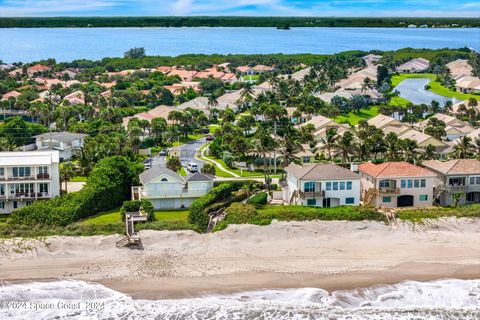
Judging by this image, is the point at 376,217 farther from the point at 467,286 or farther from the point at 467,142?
the point at 467,142

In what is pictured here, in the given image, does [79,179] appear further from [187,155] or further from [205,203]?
[205,203]

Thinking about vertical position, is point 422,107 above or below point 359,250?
above

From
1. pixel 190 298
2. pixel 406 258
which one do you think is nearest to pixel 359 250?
pixel 406 258

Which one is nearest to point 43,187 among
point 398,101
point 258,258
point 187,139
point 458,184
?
point 258,258

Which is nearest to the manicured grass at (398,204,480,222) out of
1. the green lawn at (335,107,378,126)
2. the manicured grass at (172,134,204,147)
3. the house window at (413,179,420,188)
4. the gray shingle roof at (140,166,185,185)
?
the house window at (413,179,420,188)

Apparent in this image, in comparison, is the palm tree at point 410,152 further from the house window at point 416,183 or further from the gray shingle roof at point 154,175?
the gray shingle roof at point 154,175
